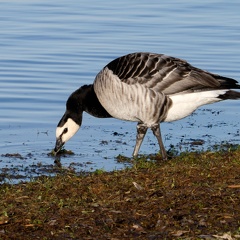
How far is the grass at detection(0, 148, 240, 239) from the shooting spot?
691 cm

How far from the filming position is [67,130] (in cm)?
1220

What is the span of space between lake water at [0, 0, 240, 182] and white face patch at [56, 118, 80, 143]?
375mm

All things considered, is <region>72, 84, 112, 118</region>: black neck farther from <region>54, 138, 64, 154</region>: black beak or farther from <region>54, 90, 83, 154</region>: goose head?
<region>54, 138, 64, 154</region>: black beak

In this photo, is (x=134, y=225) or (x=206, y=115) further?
(x=206, y=115)

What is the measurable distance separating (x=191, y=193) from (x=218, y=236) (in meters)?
1.26

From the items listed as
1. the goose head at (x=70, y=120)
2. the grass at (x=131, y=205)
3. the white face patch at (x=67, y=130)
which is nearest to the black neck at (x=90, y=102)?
the goose head at (x=70, y=120)

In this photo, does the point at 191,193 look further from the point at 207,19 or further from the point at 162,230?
the point at 207,19

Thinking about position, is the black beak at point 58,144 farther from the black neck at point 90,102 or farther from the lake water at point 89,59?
the black neck at point 90,102

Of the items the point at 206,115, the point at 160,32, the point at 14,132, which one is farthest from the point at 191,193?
the point at 160,32

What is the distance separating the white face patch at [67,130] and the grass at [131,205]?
2935 mm

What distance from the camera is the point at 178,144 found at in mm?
13141

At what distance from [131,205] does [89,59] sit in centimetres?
1298

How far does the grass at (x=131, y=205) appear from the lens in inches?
272

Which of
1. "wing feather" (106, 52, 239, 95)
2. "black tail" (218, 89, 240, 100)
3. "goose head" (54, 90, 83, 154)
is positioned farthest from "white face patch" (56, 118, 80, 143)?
"black tail" (218, 89, 240, 100)
